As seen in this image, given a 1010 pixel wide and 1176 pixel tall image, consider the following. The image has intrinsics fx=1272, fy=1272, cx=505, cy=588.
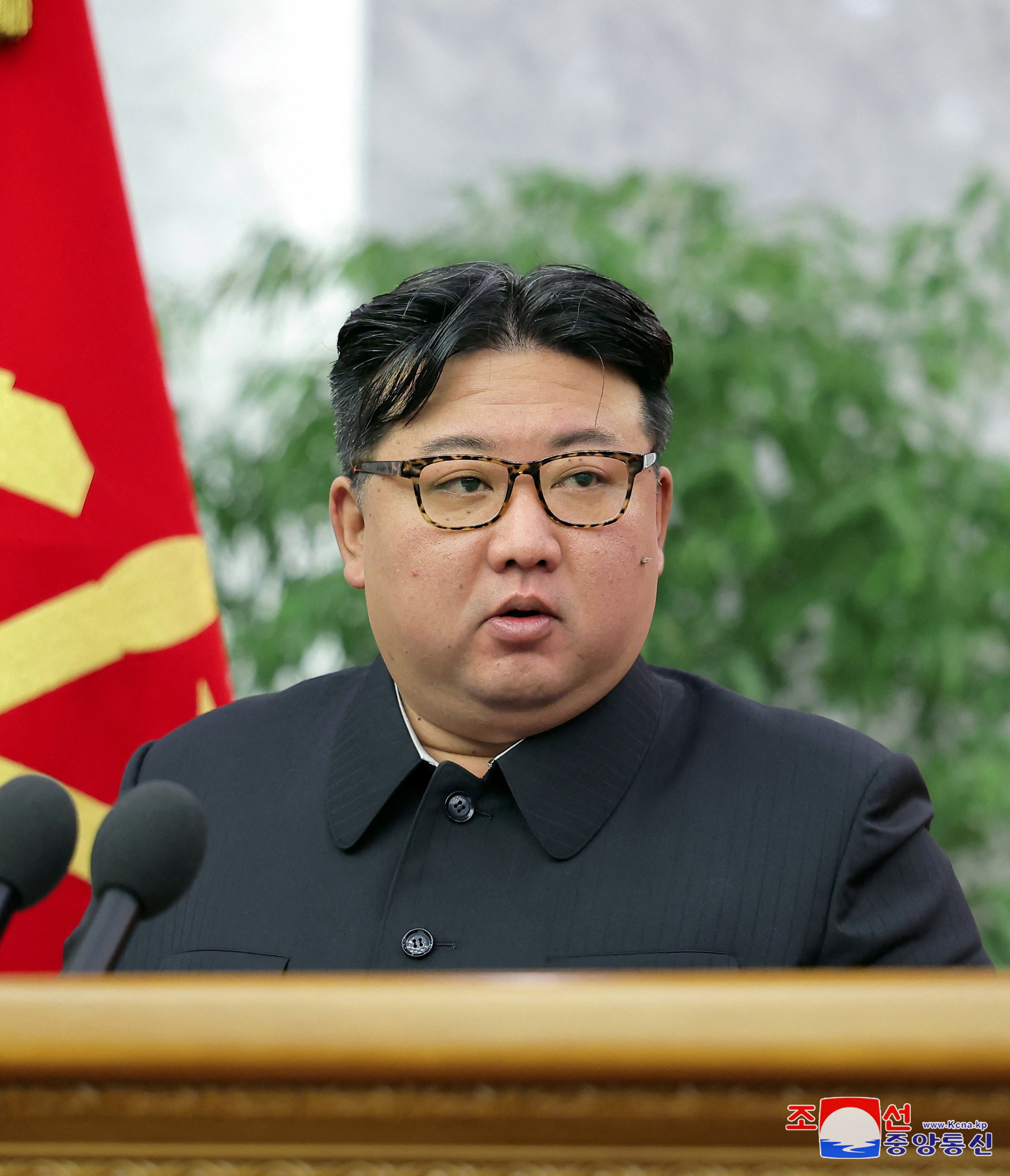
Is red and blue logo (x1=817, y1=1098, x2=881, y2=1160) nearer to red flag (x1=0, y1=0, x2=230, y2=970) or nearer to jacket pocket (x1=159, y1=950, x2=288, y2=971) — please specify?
jacket pocket (x1=159, y1=950, x2=288, y2=971)

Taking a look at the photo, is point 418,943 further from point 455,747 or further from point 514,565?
point 514,565

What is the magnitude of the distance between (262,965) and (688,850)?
0.44m

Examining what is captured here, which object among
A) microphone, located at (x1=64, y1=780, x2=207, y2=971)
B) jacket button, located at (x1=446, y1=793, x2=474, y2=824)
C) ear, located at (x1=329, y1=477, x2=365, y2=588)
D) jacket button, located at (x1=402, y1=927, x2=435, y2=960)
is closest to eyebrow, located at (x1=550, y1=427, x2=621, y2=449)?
ear, located at (x1=329, y1=477, x2=365, y2=588)

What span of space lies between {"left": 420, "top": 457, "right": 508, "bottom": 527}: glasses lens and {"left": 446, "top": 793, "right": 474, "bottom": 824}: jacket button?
286mm

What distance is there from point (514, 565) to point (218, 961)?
0.51 metres

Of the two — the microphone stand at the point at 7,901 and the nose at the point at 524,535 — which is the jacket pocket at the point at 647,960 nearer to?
the nose at the point at 524,535

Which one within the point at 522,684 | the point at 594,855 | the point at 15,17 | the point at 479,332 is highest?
the point at 15,17

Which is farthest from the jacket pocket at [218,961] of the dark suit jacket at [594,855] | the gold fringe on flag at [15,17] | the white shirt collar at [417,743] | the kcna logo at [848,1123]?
the gold fringe on flag at [15,17]

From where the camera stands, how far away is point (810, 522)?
2.91 m

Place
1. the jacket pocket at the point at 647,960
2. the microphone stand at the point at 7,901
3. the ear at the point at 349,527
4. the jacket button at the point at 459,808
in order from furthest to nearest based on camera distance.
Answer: the ear at the point at 349,527 → the jacket button at the point at 459,808 → the jacket pocket at the point at 647,960 → the microphone stand at the point at 7,901

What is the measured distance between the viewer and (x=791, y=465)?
2.95m

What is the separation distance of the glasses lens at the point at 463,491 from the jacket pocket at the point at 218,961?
475 millimetres

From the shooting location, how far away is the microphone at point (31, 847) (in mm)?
734

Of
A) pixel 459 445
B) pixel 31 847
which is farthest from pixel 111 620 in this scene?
pixel 31 847
